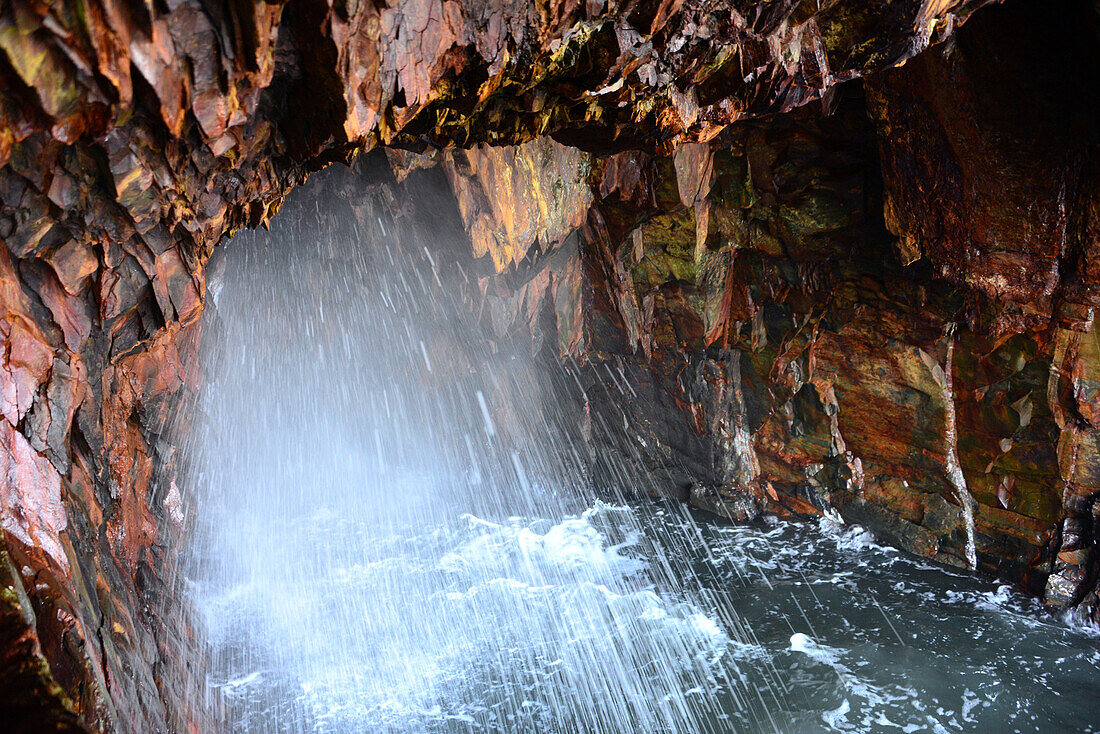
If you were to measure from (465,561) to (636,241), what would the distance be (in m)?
7.75

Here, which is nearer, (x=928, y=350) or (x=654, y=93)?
(x=654, y=93)

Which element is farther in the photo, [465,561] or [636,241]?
[465,561]

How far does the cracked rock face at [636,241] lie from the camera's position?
12.5 ft

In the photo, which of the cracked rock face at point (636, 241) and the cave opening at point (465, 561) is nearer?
the cracked rock face at point (636, 241)

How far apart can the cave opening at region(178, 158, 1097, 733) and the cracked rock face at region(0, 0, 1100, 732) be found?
→ 43.8 inches

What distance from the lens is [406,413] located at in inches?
789

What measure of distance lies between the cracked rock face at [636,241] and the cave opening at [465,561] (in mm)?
1113

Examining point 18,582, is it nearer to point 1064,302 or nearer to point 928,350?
point 1064,302

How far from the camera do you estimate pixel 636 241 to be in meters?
12.5

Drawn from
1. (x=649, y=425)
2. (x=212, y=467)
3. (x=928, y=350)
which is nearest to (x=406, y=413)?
(x=212, y=467)

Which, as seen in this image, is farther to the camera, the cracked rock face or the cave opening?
the cave opening

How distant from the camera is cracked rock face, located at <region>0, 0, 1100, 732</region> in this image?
12.5 feet

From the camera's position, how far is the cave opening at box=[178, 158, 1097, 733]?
328 inches

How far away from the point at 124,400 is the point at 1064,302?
39.2 ft
